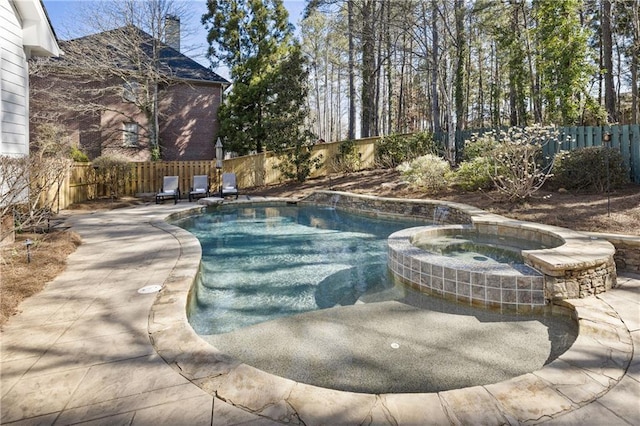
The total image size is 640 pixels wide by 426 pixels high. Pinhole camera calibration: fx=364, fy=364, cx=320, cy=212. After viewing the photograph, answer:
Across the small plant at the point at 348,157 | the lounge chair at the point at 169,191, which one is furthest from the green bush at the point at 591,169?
the lounge chair at the point at 169,191

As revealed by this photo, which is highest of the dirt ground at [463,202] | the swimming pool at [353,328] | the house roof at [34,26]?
the house roof at [34,26]

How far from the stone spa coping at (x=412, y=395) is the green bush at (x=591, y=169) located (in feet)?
20.7

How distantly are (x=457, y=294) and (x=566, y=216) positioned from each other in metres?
3.70

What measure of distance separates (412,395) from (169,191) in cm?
1214

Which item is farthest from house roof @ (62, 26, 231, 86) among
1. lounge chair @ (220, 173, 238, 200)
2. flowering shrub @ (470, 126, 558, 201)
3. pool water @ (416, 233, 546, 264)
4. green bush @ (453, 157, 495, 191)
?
pool water @ (416, 233, 546, 264)

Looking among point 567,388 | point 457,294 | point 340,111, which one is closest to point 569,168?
point 457,294

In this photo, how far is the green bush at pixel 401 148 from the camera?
46.3 feet

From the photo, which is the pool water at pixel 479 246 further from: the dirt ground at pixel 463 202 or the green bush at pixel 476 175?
the green bush at pixel 476 175

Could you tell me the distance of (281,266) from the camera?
576 centimetres

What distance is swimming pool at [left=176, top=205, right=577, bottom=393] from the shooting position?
9.14ft

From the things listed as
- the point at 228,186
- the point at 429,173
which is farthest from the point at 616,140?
the point at 228,186

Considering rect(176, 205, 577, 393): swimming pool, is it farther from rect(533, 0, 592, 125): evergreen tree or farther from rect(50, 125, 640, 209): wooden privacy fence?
rect(533, 0, 592, 125): evergreen tree

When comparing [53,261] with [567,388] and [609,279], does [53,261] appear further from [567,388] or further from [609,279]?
[609,279]

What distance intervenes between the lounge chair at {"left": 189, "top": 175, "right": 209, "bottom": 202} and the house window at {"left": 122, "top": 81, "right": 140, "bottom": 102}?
5.37 m
